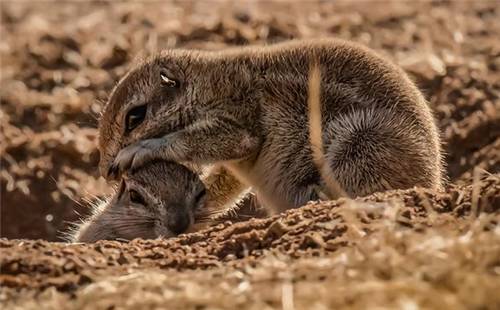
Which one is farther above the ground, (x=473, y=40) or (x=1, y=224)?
Answer: (x=473, y=40)

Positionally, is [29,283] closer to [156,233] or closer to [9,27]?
[156,233]

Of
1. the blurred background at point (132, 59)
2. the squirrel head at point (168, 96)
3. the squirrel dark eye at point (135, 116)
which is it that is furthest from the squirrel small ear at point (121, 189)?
the blurred background at point (132, 59)

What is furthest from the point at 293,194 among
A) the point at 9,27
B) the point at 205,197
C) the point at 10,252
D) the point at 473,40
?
the point at 9,27

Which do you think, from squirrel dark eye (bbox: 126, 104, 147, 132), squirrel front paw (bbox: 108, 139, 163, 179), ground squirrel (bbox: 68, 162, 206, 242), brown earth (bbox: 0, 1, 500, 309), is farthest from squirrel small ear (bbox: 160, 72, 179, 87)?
brown earth (bbox: 0, 1, 500, 309)

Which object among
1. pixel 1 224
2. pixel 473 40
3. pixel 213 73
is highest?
pixel 473 40

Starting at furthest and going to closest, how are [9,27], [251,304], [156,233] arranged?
[9,27] < [156,233] < [251,304]

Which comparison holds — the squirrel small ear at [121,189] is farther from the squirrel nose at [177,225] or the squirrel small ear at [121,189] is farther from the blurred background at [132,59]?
the blurred background at [132,59]

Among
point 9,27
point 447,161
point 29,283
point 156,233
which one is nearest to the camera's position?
point 29,283

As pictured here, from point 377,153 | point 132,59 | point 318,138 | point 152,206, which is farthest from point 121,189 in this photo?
point 132,59
